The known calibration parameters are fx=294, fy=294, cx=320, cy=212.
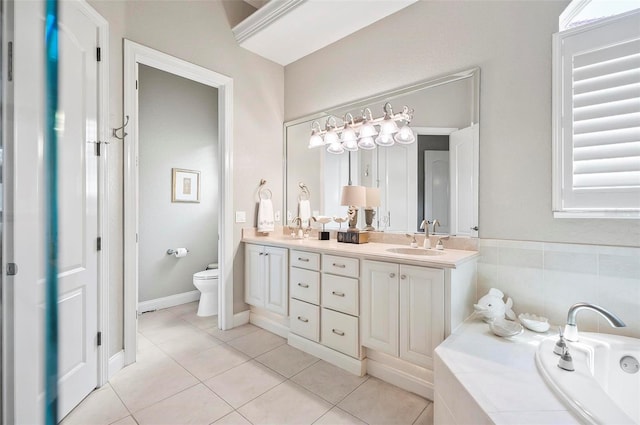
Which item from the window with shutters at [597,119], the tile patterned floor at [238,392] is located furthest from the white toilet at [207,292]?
the window with shutters at [597,119]

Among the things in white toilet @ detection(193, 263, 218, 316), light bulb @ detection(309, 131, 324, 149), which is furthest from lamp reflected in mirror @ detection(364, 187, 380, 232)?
white toilet @ detection(193, 263, 218, 316)

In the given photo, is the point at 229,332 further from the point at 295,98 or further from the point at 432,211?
the point at 295,98

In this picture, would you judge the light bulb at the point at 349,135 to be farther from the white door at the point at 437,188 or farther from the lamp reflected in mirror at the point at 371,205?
the white door at the point at 437,188

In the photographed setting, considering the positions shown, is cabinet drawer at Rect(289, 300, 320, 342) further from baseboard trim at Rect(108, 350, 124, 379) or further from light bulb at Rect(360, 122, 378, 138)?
light bulb at Rect(360, 122, 378, 138)

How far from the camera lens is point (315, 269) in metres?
2.22

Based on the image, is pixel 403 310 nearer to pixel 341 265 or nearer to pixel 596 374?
pixel 341 265

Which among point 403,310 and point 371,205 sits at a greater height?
point 371,205

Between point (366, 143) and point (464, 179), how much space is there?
34.4 inches

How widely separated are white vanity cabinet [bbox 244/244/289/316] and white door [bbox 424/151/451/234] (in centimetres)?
120

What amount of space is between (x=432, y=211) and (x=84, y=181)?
2.28 m

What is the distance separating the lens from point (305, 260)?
2285 millimetres

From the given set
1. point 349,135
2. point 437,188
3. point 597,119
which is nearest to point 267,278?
point 349,135

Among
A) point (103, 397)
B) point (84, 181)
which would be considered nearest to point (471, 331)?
point (103, 397)

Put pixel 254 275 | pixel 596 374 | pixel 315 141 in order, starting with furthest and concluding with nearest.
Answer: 1. pixel 315 141
2. pixel 254 275
3. pixel 596 374
